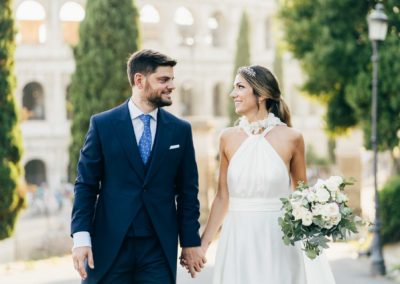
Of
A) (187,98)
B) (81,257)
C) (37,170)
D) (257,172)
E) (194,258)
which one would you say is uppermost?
(257,172)

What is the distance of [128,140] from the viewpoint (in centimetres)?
471

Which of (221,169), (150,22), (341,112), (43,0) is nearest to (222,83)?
(150,22)

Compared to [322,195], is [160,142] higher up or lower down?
higher up

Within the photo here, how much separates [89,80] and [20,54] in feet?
71.8

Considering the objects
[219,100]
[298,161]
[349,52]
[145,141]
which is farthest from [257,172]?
[219,100]

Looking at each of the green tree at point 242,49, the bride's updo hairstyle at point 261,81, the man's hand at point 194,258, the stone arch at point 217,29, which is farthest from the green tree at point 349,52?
the stone arch at point 217,29

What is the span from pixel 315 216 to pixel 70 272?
8.29m

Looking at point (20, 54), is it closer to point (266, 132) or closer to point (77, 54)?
point (77, 54)

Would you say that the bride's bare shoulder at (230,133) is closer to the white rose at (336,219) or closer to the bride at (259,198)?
the bride at (259,198)

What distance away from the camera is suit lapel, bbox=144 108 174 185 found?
15.4ft

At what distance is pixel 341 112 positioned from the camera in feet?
58.6

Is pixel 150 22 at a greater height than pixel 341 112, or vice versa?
pixel 150 22

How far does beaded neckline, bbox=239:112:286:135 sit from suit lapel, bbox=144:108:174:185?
0.80 meters

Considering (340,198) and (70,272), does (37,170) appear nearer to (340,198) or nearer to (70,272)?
(70,272)
